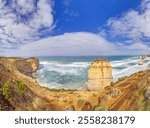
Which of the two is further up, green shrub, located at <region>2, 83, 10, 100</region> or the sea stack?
the sea stack

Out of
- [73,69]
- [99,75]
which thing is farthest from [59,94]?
[99,75]

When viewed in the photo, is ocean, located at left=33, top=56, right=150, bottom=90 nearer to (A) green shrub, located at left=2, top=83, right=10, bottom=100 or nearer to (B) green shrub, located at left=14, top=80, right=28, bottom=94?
(B) green shrub, located at left=14, top=80, right=28, bottom=94

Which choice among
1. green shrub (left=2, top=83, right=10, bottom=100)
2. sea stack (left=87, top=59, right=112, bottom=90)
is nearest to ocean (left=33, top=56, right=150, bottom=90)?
sea stack (left=87, top=59, right=112, bottom=90)

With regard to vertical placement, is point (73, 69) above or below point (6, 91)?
above

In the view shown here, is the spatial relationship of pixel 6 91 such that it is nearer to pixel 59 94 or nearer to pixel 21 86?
pixel 21 86
